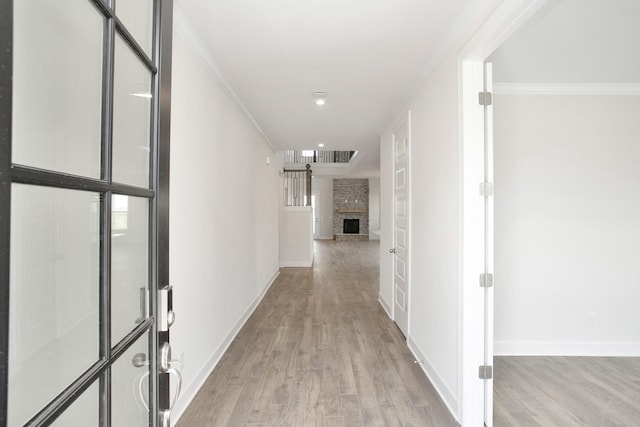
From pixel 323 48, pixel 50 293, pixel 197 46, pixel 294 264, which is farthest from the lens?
pixel 294 264

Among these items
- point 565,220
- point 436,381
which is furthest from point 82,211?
point 565,220

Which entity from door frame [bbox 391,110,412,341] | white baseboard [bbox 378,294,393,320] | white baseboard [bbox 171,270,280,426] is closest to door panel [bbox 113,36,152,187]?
white baseboard [bbox 171,270,280,426]

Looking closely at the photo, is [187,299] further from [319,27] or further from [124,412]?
[319,27]

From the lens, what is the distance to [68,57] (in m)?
Result: 0.66

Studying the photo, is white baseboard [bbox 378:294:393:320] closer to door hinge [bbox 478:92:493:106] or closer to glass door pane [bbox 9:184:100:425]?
door hinge [bbox 478:92:493:106]

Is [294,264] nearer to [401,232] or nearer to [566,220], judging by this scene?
[401,232]

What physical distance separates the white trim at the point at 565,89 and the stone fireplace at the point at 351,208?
41.4ft

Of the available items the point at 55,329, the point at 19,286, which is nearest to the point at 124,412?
the point at 55,329

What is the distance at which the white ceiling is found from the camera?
1941 mm

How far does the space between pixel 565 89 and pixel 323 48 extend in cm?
230

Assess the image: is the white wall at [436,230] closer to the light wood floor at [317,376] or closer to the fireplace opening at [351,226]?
the light wood floor at [317,376]

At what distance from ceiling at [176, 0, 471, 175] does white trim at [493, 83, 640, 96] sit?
0.86 m

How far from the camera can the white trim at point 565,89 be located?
3.04 metres

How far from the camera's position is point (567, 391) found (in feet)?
8.09
